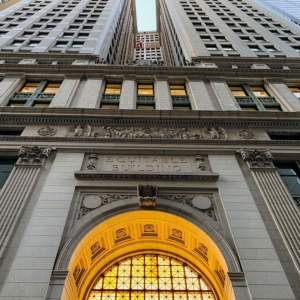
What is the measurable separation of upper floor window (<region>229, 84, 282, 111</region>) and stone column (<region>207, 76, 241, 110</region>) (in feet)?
3.07

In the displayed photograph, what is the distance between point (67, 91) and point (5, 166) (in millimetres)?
7710

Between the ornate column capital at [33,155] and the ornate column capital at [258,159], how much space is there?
1026cm

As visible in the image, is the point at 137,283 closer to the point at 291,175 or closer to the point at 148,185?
the point at 148,185

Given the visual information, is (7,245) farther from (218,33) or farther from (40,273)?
(218,33)

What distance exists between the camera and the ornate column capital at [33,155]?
1405 centimetres

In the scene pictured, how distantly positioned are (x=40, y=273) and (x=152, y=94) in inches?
594

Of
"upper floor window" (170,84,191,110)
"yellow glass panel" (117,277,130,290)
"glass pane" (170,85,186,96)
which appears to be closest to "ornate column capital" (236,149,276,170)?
"upper floor window" (170,84,191,110)

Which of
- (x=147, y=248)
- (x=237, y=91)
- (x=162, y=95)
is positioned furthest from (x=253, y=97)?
(x=147, y=248)

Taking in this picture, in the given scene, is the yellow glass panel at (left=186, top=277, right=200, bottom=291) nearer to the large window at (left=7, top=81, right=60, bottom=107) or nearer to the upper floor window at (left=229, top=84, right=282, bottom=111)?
the upper floor window at (left=229, top=84, right=282, bottom=111)

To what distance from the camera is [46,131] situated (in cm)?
1631

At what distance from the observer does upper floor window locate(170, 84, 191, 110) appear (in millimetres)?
20188

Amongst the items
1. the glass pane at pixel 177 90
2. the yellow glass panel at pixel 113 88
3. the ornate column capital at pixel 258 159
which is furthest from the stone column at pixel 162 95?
the ornate column capital at pixel 258 159

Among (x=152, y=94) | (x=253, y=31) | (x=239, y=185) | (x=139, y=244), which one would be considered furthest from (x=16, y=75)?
(x=253, y=31)

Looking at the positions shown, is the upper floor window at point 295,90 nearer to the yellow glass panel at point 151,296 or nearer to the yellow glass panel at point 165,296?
the yellow glass panel at point 165,296
